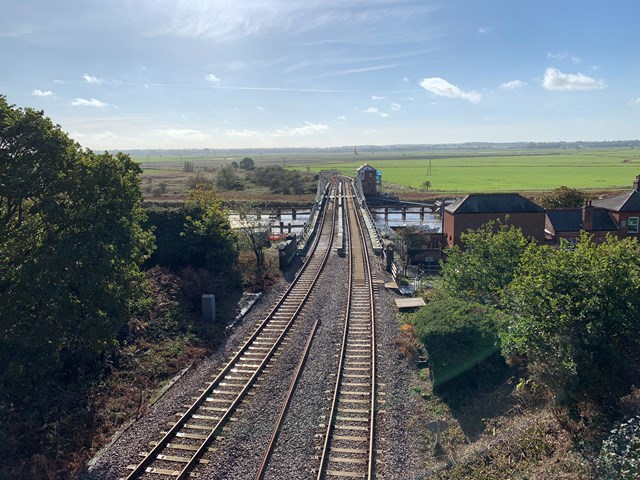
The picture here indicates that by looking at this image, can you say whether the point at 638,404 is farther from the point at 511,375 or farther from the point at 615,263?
the point at 511,375

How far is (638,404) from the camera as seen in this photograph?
10406mm

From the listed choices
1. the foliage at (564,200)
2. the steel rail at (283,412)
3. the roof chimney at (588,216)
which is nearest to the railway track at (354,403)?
the steel rail at (283,412)

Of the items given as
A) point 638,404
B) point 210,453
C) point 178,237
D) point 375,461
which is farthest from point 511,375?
point 178,237

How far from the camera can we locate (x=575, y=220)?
38.1 metres

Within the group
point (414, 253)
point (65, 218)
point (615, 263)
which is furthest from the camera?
point (414, 253)

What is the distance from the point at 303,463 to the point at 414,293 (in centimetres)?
1498

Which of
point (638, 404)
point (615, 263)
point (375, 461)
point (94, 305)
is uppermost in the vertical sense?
point (615, 263)

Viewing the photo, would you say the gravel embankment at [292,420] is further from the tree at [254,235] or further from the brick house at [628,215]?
the brick house at [628,215]

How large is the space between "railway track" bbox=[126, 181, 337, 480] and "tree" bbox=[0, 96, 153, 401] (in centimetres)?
361

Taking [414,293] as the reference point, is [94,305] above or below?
above

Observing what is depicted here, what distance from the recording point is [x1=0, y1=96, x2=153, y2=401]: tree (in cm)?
1273

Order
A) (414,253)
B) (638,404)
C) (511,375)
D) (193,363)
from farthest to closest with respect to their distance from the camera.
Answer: (414,253), (193,363), (511,375), (638,404)

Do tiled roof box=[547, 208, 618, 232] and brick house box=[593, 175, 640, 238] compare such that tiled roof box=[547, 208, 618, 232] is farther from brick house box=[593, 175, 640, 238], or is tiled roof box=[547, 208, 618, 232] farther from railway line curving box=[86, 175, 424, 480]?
railway line curving box=[86, 175, 424, 480]

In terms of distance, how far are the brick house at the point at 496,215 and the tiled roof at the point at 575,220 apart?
1.49 m
